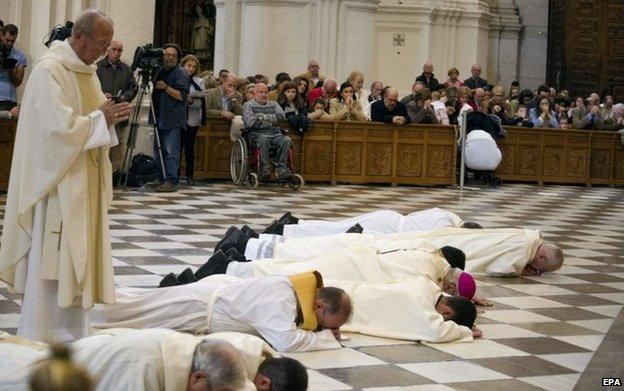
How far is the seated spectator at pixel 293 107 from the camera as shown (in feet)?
56.7

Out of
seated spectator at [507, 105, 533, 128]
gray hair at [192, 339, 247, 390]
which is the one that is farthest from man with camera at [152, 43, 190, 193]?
gray hair at [192, 339, 247, 390]

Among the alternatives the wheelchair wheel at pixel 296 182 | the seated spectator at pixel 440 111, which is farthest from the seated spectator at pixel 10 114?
the seated spectator at pixel 440 111

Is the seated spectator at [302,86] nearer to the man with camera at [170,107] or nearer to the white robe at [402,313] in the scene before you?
the man with camera at [170,107]

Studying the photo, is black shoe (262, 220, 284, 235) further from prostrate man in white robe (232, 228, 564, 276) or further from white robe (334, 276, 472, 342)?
white robe (334, 276, 472, 342)

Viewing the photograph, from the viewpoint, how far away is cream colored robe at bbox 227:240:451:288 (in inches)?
307

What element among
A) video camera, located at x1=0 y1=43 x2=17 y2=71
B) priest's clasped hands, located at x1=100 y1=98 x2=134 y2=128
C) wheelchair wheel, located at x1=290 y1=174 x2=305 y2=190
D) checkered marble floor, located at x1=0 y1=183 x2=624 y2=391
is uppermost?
video camera, located at x1=0 y1=43 x2=17 y2=71

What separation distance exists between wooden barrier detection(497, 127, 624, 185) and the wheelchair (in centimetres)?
494

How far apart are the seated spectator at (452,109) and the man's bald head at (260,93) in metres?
4.36

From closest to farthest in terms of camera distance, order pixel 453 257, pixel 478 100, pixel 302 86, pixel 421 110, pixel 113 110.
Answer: pixel 113 110 < pixel 453 257 < pixel 302 86 < pixel 421 110 < pixel 478 100

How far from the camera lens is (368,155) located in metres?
18.5

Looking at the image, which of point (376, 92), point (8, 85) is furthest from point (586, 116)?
point (8, 85)

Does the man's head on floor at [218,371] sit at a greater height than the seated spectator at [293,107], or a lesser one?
lesser

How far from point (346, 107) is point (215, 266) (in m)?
10.8

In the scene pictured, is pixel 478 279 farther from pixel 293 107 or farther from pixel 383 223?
pixel 293 107
